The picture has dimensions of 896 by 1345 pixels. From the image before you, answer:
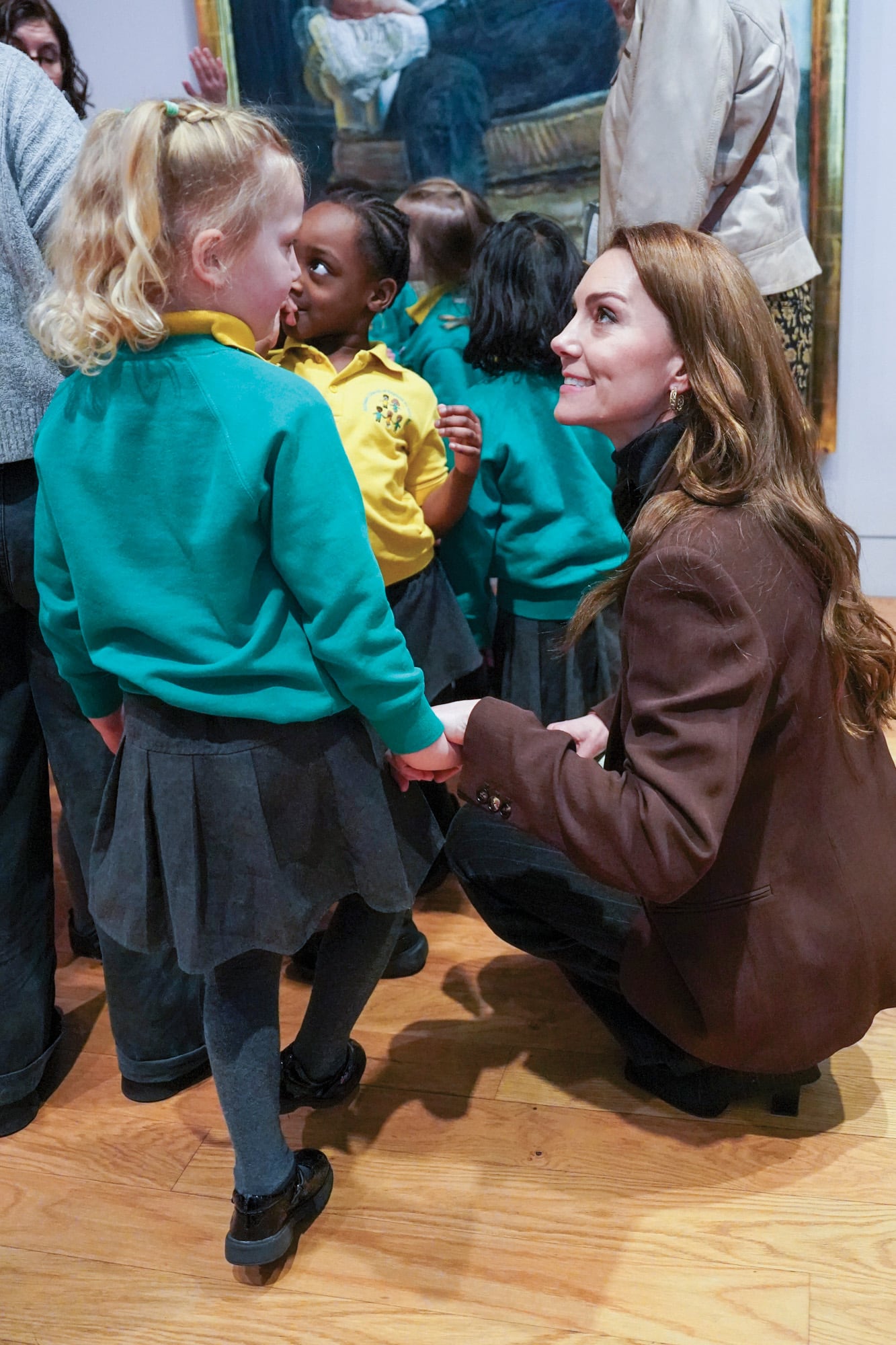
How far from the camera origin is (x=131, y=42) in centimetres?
405

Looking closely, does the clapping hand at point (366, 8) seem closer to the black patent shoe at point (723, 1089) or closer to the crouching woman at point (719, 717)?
the crouching woman at point (719, 717)

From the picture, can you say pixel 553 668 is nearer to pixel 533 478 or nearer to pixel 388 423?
pixel 533 478

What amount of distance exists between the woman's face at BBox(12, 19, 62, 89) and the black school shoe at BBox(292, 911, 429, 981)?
1879mm

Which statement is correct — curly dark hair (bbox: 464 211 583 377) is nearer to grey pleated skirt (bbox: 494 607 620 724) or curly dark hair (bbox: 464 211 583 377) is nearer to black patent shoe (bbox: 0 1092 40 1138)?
grey pleated skirt (bbox: 494 607 620 724)

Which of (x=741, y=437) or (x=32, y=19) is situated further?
(x=32, y=19)

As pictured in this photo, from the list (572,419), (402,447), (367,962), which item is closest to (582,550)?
(402,447)

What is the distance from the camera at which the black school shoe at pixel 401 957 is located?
→ 212 centimetres

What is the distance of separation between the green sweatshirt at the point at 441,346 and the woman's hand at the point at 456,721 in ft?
3.72

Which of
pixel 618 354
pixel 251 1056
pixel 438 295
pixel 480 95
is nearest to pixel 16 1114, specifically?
pixel 251 1056

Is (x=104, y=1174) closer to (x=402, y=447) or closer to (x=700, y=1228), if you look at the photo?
(x=700, y=1228)

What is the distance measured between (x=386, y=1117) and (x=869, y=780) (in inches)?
34.4

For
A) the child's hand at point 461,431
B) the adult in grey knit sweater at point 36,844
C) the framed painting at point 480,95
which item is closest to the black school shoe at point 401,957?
the adult in grey knit sweater at point 36,844

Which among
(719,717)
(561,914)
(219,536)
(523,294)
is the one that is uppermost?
(219,536)

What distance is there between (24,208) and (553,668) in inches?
54.0
